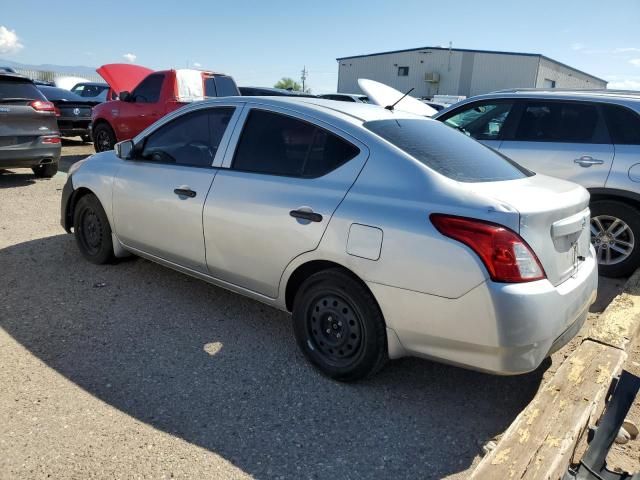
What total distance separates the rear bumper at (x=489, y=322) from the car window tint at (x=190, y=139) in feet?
5.88

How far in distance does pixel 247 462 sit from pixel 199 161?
A: 2.21 m

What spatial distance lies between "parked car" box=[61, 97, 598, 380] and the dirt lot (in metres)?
0.35

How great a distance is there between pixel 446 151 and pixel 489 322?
1.16 m

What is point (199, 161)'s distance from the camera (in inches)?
149

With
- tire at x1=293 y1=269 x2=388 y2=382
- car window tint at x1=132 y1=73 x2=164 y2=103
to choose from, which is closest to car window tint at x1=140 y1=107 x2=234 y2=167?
tire at x1=293 y1=269 x2=388 y2=382

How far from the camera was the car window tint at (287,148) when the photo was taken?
3.06 meters

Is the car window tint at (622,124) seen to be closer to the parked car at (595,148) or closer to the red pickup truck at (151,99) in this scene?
the parked car at (595,148)

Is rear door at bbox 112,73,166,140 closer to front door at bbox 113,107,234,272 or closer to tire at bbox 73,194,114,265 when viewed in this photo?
tire at bbox 73,194,114,265

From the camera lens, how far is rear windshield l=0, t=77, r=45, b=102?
7.60 metres

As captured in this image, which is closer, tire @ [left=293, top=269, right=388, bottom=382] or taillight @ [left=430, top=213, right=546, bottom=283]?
taillight @ [left=430, top=213, right=546, bottom=283]

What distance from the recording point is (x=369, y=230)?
2723mm

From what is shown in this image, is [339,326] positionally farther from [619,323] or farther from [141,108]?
[141,108]

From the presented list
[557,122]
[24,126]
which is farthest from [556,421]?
[24,126]

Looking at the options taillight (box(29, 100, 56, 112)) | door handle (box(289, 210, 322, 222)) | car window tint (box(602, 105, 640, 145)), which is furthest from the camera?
taillight (box(29, 100, 56, 112))
